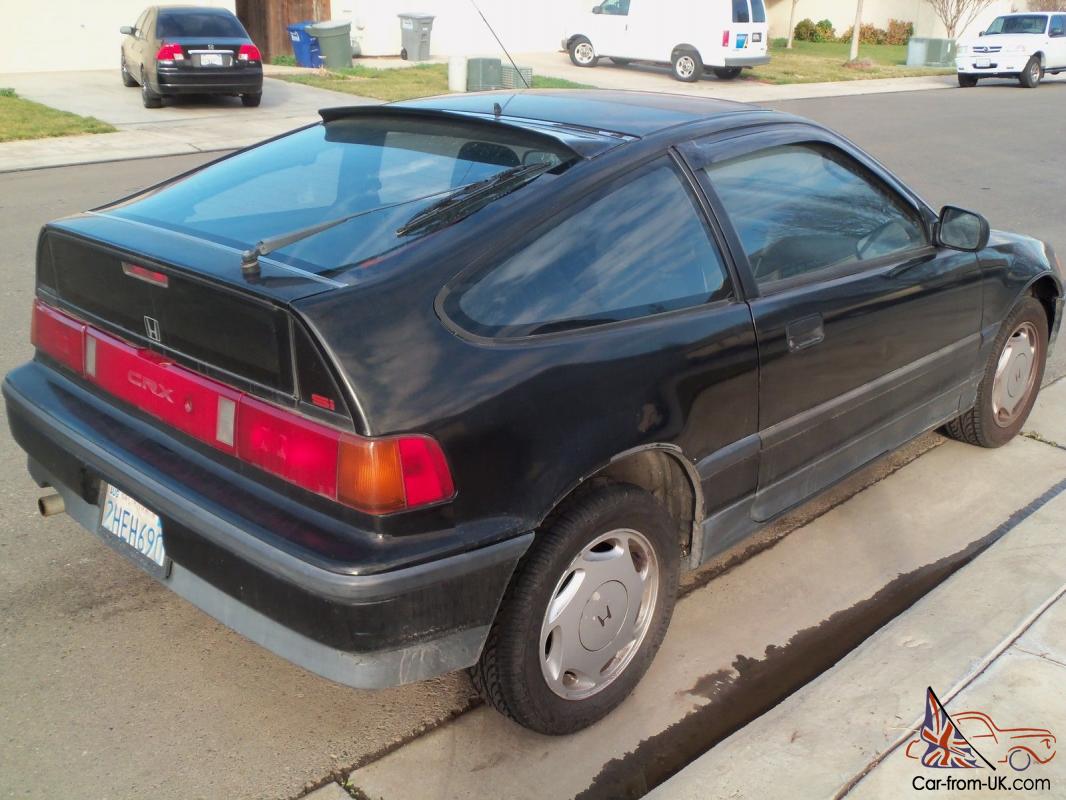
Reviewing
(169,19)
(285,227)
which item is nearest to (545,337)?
(285,227)

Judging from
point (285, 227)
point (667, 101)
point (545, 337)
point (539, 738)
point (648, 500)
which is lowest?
point (539, 738)

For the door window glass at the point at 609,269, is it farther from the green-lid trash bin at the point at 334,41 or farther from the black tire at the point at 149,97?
the green-lid trash bin at the point at 334,41

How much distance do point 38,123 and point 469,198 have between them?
13.8m

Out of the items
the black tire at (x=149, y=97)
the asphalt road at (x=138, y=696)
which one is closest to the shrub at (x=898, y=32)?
the black tire at (x=149, y=97)

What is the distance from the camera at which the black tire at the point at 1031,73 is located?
27.4 meters

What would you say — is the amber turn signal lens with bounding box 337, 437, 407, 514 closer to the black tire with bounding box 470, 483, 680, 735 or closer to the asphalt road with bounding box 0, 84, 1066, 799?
the black tire with bounding box 470, 483, 680, 735

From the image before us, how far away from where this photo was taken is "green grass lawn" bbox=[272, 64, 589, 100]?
761 inches

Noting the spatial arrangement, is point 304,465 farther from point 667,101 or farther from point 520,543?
point 667,101

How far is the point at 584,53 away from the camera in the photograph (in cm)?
2645

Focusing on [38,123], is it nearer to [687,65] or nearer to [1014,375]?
[1014,375]

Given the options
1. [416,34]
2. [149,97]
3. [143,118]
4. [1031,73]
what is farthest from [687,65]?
[143,118]

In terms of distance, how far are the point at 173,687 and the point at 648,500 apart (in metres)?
1.49

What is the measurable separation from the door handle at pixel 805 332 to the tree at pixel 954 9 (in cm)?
3930

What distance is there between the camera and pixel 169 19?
1700 cm
